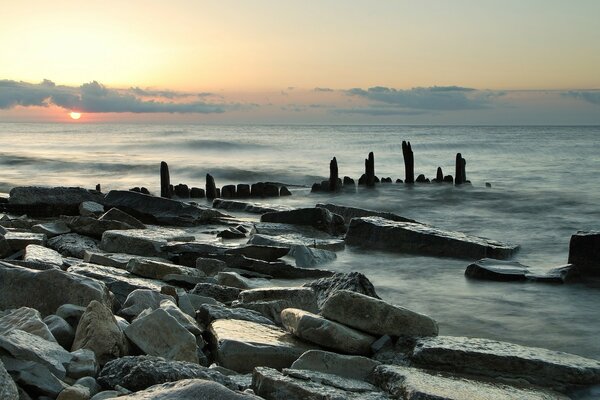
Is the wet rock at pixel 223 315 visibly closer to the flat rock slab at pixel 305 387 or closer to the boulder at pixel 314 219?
the flat rock slab at pixel 305 387

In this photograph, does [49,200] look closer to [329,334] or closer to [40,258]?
[40,258]

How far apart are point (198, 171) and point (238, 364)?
31.8 m

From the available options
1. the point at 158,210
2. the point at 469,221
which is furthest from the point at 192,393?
the point at 469,221

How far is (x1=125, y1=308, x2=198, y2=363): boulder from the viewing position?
450 cm

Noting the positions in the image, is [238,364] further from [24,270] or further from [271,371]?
[24,270]

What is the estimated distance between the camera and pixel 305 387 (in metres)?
4.03

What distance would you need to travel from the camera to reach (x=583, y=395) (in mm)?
5125

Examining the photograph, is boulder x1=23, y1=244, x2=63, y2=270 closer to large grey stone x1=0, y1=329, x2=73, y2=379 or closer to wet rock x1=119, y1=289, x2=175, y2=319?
wet rock x1=119, y1=289, x2=175, y2=319

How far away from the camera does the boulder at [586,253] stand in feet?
32.2

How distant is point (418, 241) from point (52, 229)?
17.8 ft

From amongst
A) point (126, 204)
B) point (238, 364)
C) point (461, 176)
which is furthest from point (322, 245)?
point (461, 176)

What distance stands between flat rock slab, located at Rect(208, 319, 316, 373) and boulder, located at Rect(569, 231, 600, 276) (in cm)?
593

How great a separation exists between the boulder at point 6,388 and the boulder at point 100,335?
113 centimetres

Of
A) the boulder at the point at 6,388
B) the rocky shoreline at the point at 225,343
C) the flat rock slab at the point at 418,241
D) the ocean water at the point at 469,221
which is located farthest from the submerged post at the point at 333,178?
the boulder at the point at 6,388
